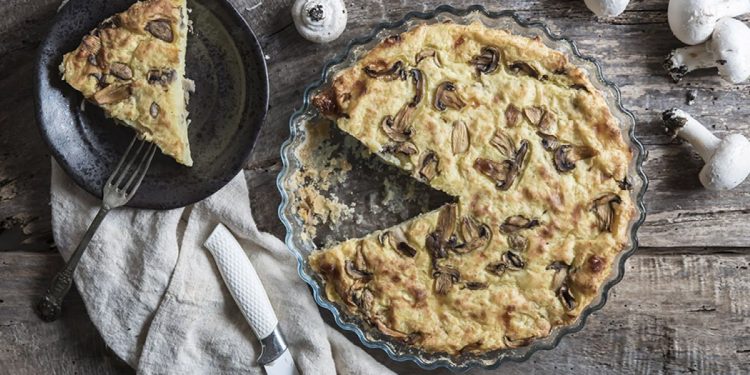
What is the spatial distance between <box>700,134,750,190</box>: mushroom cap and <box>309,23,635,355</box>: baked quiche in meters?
0.51

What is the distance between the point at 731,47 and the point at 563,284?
4.81 feet

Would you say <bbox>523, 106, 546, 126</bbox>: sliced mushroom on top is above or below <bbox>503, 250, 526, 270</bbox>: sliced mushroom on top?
above

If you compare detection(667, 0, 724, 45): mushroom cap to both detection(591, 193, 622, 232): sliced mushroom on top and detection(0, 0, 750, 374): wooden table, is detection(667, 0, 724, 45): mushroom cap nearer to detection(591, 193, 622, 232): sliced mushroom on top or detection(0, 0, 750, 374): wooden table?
detection(0, 0, 750, 374): wooden table

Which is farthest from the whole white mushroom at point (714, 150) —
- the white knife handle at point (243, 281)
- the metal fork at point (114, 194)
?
the metal fork at point (114, 194)

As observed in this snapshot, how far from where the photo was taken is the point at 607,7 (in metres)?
3.89

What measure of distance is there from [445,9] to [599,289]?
1.57 m

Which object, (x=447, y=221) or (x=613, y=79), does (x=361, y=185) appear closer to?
(x=447, y=221)

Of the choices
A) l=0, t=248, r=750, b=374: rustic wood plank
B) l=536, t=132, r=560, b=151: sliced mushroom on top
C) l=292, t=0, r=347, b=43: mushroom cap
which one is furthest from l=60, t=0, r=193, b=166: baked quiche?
l=536, t=132, r=560, b=151: sliced mushroom on top

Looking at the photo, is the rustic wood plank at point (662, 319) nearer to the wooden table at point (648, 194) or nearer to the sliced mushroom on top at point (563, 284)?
the wooden table at point (648, 194)

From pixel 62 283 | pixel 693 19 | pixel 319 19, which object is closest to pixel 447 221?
pixel 319 19

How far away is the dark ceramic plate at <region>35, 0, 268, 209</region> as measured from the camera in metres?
3.92

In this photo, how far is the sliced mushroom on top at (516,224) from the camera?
3674 millimetres

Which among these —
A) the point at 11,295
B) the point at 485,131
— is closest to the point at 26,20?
the point at 11,295

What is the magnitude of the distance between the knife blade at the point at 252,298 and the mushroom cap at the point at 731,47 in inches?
103
